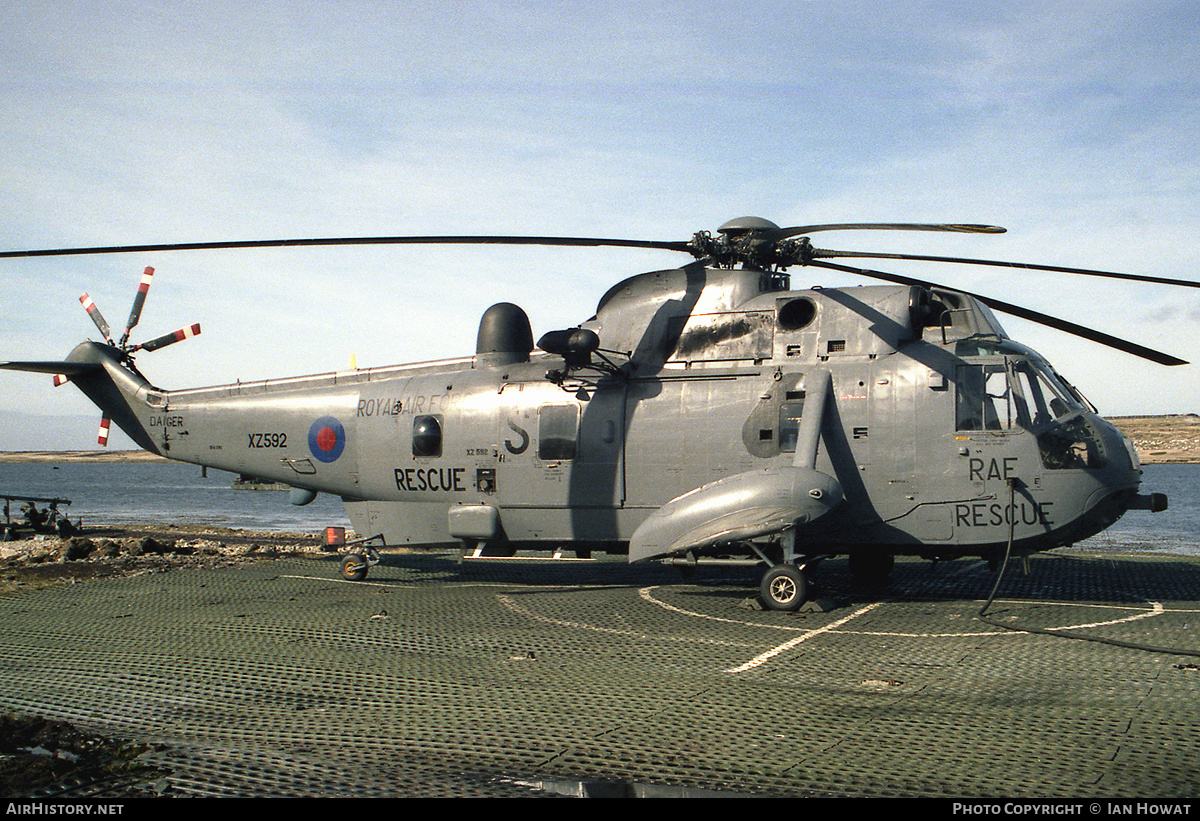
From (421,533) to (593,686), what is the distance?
7565 mm

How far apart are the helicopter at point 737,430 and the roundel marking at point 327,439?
0.04m

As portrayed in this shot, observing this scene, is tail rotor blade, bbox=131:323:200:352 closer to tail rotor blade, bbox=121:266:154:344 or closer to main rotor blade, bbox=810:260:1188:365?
tail rotor blade, bbox=121:266:154:344

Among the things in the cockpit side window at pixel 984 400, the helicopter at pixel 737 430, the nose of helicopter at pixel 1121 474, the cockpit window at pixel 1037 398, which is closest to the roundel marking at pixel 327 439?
the helicopter at pixel 737 430

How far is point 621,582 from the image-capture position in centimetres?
1443

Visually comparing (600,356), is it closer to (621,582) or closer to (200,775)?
(621,582)

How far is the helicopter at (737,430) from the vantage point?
1117cm

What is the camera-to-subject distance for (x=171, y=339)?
1761 cm

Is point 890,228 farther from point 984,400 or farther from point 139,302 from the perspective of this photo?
point 139,302

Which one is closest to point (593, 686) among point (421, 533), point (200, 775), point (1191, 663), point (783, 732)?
point (783, 732)

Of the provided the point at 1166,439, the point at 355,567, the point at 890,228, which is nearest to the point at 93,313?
the point at 355,567

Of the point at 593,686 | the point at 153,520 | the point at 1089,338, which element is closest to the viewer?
the point at 593,686

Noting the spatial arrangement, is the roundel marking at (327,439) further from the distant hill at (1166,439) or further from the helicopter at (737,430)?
the distant hill at (1166,439)

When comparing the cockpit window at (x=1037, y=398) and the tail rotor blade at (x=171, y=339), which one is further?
the tail rotor blade at (x=171, y=339)

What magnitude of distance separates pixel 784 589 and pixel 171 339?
A: 13.9m
